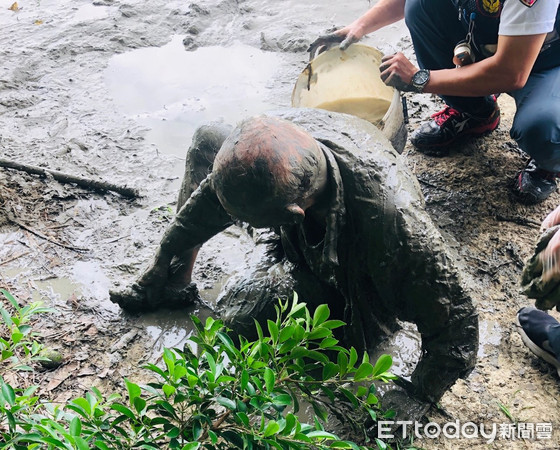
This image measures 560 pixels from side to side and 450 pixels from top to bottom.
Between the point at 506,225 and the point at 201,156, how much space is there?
177cm

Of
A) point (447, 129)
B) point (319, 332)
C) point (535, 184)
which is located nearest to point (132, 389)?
point (319, 332)

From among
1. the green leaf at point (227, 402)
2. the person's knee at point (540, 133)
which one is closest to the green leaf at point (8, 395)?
the green leaf at point (227, 402)

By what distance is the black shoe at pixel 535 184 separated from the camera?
3242 mm

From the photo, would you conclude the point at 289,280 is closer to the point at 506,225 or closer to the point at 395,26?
the point at 506,225

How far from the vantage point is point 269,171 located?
5.64 ft

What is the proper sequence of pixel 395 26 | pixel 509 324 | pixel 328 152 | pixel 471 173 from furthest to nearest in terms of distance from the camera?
1. pixel 395 26
2. pixel 471 173
3. pixel 509 324
4. pixel 328 152

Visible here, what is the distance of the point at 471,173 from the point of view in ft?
11.7

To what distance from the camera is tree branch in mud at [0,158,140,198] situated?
139 inches

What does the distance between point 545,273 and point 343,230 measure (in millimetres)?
661

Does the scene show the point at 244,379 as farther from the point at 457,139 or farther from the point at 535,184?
the point at 457,139

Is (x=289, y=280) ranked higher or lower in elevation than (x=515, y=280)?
higher

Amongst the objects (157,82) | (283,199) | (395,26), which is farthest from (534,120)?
(157,82)

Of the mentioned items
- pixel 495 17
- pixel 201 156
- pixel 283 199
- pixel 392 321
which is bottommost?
pixel 392 321

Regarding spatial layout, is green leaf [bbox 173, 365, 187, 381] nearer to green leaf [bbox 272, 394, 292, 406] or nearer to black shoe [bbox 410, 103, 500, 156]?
green leaf [bbox 272, 394, 292, 406]
